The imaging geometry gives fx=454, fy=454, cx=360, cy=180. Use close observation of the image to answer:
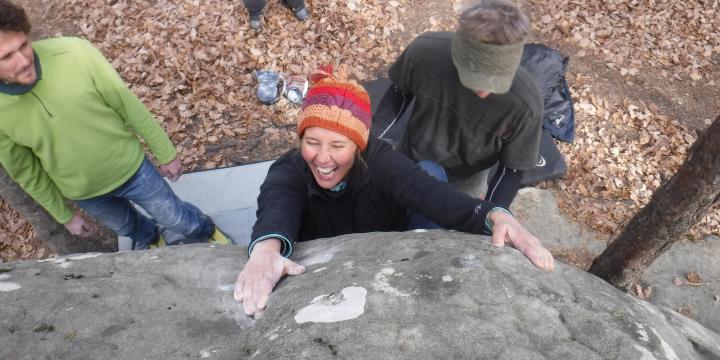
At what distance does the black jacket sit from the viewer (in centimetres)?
221

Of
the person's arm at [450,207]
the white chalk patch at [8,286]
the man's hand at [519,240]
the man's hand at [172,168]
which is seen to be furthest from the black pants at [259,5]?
the man's hand at [519,240]

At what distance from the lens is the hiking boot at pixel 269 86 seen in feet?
20.1

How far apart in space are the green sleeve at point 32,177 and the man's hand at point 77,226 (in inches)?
2.3

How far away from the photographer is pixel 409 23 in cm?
724

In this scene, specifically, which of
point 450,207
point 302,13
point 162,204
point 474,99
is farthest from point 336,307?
point 302,13

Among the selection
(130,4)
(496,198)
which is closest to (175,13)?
(130,4)

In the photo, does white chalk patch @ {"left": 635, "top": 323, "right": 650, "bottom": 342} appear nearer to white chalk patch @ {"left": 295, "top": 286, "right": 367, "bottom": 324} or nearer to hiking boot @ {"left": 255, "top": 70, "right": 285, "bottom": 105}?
white chalk patch @ {"left": 295, "top": 286, "right": 367, "bottom": 324}

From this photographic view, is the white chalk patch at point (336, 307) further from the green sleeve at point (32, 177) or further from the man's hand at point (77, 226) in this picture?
the man's hand at point (77, 226)

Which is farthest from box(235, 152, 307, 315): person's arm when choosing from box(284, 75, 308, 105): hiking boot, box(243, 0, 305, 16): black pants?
Answer: box(243, 0, 305, 16): black pants

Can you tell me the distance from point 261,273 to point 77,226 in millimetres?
2504

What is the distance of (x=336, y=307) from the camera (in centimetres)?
172

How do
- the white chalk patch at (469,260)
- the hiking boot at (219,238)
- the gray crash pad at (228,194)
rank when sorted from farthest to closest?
the gray crash pad at (228,194) < the hiking boot at (219,238) < the white chalk patch at (469,260)

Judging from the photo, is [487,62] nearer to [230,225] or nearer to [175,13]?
[230,225]

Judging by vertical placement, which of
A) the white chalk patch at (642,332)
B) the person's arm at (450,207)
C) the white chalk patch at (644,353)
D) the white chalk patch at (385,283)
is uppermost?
the white chalk patch at (644,353)
